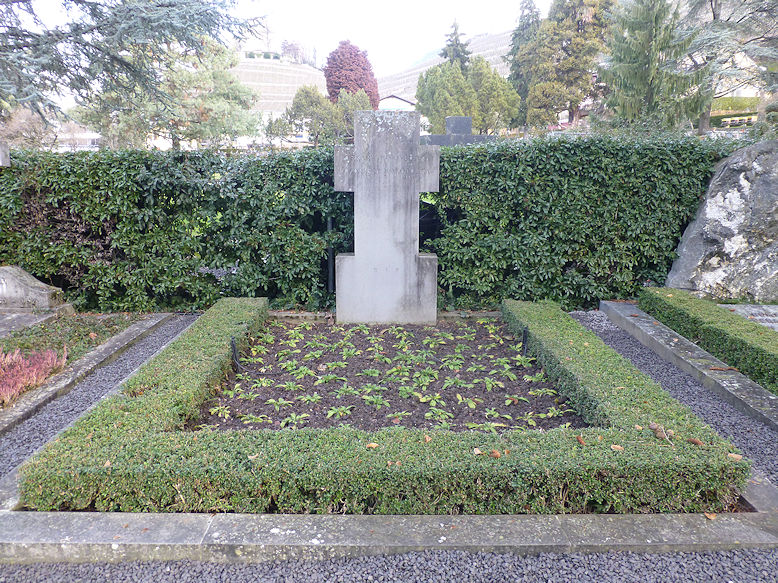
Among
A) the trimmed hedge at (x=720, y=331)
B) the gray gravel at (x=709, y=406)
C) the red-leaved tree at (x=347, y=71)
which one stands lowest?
the gray gravel at (x=709, y=406)

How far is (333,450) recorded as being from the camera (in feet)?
9.30

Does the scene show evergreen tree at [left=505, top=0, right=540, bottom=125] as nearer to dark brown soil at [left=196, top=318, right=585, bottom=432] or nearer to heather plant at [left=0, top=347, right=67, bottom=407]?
dark brown soil at [left=196, top=318, right=585, bottom=432]

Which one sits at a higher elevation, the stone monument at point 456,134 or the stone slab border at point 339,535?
the stone monument at point 456,134

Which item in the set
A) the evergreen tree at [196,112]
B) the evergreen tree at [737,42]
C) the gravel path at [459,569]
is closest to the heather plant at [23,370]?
the gravel path at [459,569]

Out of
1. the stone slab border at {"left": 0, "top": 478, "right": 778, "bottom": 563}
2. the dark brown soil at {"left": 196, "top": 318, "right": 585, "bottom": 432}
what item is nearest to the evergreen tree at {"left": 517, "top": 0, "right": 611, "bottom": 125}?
the dark brown soil at {"left": 196, "top": 318, "right": 585, "bottom": 432}

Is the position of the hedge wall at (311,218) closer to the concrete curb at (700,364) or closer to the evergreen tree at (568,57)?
the concrete curb at (700,364)

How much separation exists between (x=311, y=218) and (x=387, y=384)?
311 centimetres

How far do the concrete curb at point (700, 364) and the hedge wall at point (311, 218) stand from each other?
2.63ft

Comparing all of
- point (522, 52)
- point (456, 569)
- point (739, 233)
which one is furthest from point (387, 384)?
point (522, 52)

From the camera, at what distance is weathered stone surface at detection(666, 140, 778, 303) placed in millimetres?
6199

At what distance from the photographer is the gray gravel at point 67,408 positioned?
3.51m

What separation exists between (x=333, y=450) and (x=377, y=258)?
3.38 meters

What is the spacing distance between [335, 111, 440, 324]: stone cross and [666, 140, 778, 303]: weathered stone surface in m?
3.43

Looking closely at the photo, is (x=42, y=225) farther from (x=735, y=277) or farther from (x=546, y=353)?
(x=735, y=277)
